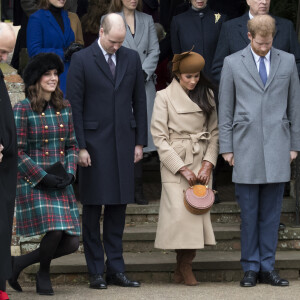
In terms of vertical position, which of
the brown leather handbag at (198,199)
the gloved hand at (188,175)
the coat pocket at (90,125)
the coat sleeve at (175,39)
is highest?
the coat sleeve at (175,39)

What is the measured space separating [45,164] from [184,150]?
1127 mm

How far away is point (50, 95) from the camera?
328 inches

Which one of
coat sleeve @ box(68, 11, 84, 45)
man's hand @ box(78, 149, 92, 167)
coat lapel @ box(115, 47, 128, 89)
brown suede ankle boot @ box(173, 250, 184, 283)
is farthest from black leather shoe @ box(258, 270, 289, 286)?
coat sleeve @ box(68, 11, 84, 45)

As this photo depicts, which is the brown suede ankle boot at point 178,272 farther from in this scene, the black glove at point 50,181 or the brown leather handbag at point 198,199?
the black glove at point 50,181

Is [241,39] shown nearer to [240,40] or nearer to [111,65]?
[240,40]

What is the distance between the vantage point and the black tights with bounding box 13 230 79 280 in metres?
8.23

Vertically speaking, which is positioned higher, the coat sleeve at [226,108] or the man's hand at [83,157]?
the coat sleeve at [226,108]

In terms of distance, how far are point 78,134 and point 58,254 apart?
890 millimetres

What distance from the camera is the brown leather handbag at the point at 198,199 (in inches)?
338

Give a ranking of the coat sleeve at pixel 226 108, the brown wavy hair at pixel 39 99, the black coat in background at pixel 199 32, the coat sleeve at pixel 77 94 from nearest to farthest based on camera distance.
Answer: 1. the brown wavy hair at pixel 39 99
2. the coat sleeve at pixel 77 94
3. the coat sleeve at pixel 226 108
4. the black coat in background at pixel 199 32

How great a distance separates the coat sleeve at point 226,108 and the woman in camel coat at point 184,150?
0.54ft

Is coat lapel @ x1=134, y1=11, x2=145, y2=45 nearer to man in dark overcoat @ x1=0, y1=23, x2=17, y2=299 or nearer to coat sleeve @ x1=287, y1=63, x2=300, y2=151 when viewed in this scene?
coat sleeve @ x1=287, y1=63, x2=300, y2=151

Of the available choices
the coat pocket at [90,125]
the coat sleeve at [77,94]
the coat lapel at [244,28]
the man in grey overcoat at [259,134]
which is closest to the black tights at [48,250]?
the coat sleeve at [77,94]

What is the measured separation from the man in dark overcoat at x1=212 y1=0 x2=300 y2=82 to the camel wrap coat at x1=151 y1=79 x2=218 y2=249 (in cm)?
69
